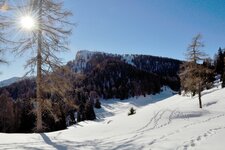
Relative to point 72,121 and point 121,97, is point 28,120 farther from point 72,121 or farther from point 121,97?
point 121,97

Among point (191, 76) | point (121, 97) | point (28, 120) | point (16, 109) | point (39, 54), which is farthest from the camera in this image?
point (121, 97)

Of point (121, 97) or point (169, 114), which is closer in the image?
point (169, 114)

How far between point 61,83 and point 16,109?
5958 centimetres

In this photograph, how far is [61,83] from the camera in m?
17.0

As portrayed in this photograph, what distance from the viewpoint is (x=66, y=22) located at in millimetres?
17109

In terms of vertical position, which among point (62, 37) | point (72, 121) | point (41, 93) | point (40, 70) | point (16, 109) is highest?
point (62, 37)

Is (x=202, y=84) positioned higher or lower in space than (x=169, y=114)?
higher

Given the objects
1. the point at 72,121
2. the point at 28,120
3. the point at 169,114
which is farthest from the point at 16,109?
the point at 169,114

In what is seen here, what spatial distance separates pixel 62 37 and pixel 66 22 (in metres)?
1.03

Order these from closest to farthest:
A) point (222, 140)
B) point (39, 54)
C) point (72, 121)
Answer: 1. point (222, 140)
2. point (39, 54)
3. point (72, 121)

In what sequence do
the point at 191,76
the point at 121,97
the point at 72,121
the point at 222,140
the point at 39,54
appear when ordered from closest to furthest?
the point at 222,140
the point at 39,54
the point at 191,76
the point at 72,121
the point at 121,97

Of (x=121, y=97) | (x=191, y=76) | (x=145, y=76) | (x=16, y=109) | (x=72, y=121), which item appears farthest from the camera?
(x=145, y=76)

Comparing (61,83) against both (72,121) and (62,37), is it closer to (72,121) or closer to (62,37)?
(62,37)

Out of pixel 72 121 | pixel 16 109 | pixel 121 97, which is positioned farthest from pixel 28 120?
pixel 121 97
